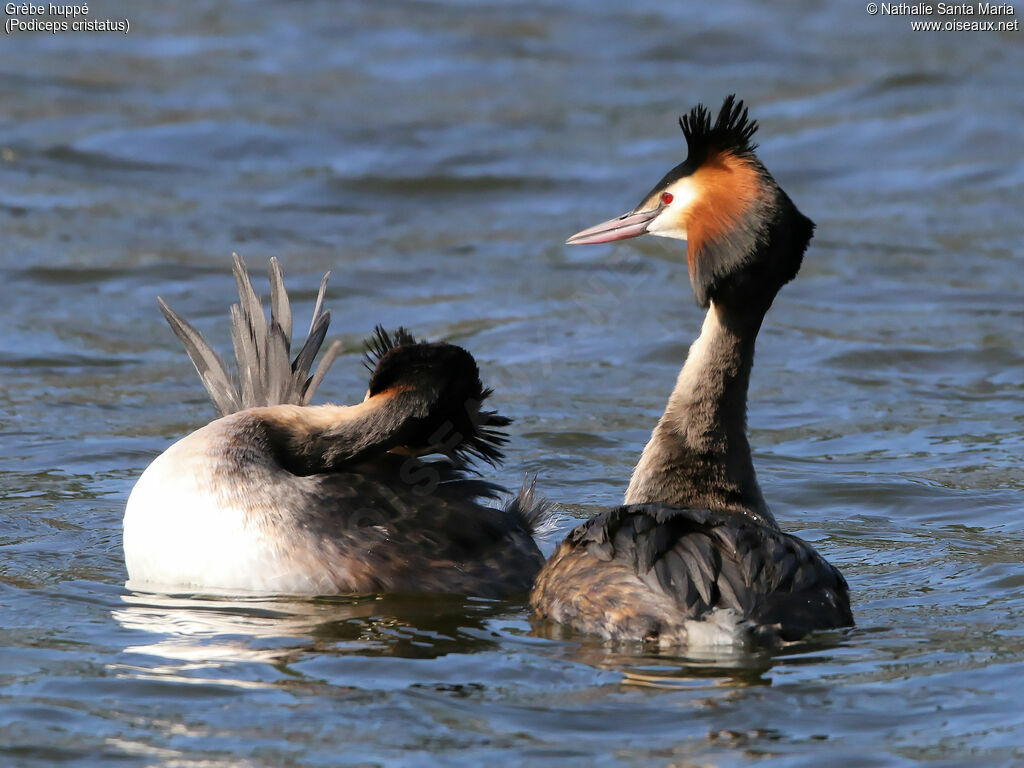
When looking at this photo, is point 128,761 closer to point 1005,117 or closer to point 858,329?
point 858,329

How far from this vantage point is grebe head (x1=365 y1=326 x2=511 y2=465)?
22.1 feet

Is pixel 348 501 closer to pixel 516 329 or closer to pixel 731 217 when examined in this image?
pixel 731 217

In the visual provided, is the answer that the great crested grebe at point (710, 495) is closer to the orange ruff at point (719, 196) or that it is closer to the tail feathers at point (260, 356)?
the orange ruff at point (719, 196)

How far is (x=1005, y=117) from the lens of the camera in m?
16.6

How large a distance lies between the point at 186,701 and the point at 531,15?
1511 cm

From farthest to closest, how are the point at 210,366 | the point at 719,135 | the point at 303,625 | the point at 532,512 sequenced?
the point at 210,366, the point at 532,512, the point at 719,135, the point at 303,625

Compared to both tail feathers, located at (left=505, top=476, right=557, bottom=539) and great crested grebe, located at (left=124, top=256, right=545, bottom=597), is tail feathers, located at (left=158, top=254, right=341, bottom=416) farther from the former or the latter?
tail feathers, located at (left=505, top=476, right=557, bottom=539)

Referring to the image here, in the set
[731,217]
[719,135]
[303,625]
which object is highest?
[719,135]

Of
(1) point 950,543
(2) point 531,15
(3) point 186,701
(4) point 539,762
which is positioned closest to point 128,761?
(3) point 186,701

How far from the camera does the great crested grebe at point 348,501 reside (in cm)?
653

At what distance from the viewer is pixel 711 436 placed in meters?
6.61

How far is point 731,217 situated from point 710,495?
3.41 feet

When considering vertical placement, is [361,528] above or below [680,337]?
below

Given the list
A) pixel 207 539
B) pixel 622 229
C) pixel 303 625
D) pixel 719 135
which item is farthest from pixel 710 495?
pixel 207 539
